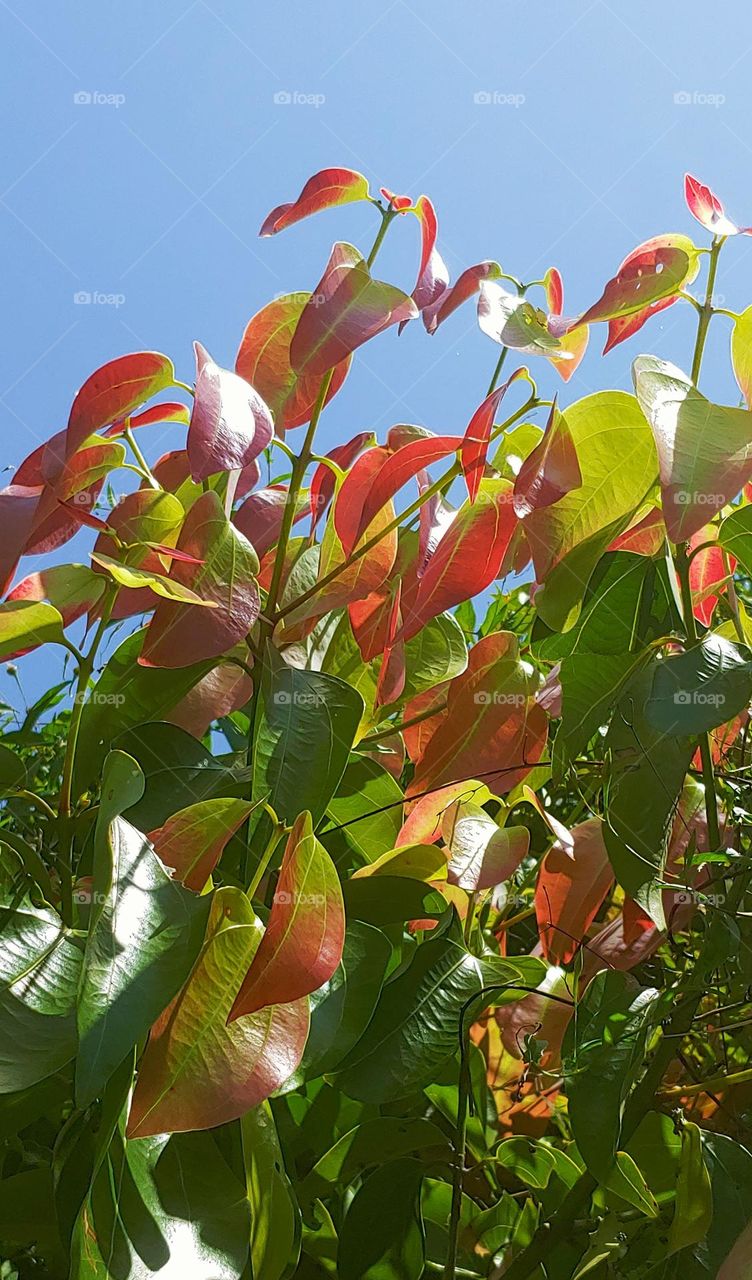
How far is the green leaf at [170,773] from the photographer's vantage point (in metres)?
0.28

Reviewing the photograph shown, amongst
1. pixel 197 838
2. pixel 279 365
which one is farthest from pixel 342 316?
pixel 197 838

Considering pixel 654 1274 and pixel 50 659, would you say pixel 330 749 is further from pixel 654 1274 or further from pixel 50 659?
pixel 50 659

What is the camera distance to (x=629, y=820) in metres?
0.26

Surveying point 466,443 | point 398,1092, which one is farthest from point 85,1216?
point 466,443

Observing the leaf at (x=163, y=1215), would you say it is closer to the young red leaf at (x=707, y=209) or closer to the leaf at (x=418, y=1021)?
the leaf at (x=418, y=1021)

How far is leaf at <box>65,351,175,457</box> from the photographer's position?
0.27 metres

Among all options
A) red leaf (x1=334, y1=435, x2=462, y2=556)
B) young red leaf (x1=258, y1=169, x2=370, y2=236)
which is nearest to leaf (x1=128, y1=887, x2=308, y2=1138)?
red leaf (x1=334, y1=435, x2=462, y2=556)

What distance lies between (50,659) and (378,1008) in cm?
37

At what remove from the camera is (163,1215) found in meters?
0.21

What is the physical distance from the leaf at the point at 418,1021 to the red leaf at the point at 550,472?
0.10m

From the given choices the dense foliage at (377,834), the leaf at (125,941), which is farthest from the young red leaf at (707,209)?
the leaf at (125,941)

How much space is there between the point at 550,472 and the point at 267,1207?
18 cm

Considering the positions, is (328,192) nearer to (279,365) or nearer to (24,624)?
(279,365)

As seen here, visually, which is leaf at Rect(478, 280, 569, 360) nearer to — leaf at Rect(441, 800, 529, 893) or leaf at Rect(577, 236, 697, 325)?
leaf at Rect(577, 236, 697, 325)
